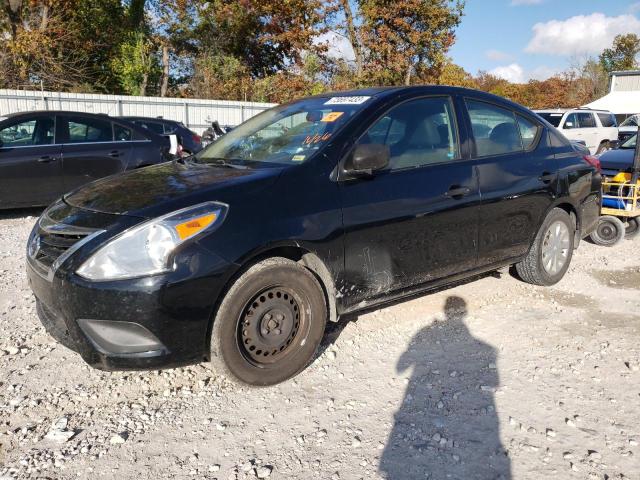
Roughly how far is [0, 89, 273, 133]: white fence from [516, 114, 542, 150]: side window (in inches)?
622

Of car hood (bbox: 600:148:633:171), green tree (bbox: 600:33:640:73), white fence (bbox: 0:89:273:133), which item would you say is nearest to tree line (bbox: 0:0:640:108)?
white fence (bbox: 0:89:273:133)

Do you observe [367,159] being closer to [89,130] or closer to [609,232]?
[609,232]

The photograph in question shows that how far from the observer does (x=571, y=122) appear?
16734 millimetres

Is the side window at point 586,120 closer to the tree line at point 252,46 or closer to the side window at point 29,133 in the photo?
the tree line at point 252,46

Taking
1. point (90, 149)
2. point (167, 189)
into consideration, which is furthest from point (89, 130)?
point (167, 189)

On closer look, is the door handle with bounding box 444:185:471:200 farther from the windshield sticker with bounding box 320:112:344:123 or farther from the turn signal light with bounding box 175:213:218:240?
the turn signal light with bounding box 175:213:218:240

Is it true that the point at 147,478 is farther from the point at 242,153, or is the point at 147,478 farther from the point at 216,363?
the point at 242,153

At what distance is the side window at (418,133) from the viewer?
11.5 feet

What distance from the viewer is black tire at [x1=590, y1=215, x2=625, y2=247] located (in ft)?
21.2

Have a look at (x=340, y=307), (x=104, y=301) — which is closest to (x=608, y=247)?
(x=340, y=307)

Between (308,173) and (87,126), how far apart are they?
5.87m

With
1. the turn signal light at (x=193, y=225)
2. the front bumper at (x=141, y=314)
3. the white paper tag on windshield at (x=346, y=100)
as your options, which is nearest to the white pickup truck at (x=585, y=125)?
the white paper tag on windshield at (x=346, y=100)

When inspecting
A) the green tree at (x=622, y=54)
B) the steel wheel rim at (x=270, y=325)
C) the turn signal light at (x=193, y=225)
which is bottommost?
the steel wheel rim at (x=270, y=325)

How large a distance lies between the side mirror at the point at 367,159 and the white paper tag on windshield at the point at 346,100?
1.72ft
